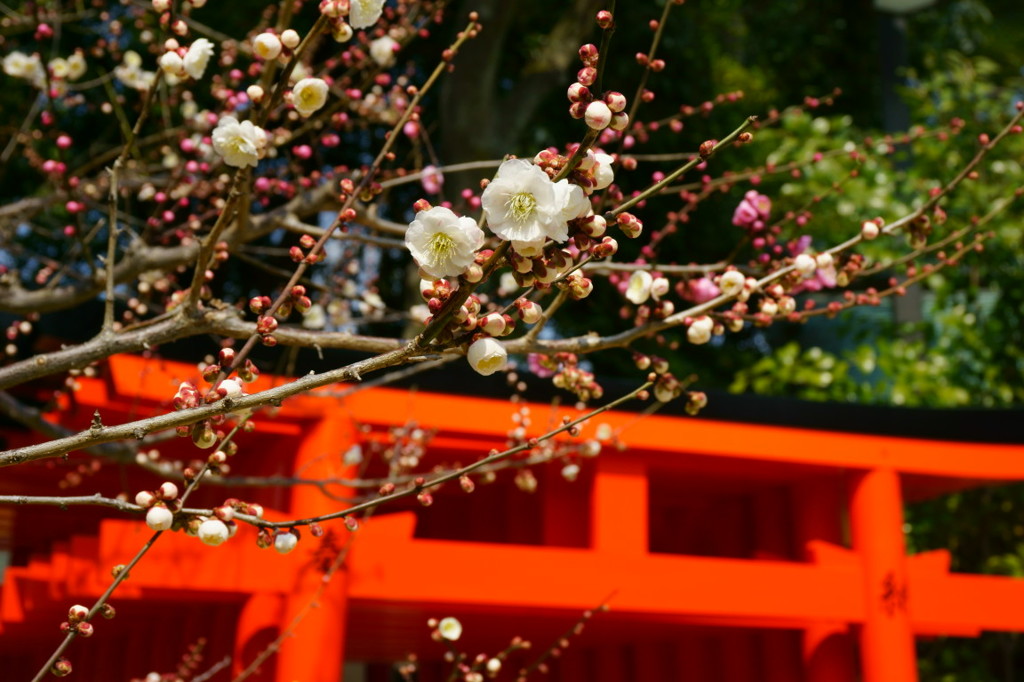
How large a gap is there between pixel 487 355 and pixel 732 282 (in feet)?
2.97

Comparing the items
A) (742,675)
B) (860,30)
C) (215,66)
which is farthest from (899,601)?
(860,30)

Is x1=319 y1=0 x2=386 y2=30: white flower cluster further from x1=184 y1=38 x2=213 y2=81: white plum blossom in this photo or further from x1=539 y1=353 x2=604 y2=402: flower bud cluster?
x1=539 y1=353 x2=604 y2=402: flower bud cluster

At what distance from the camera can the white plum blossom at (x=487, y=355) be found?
140cm

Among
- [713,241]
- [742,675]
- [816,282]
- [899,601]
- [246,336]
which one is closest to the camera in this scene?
[246,336]

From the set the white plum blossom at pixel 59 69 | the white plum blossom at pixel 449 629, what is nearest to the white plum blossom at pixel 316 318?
the white plum blossom at pixel 59 69

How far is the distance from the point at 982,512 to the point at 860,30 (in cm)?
613

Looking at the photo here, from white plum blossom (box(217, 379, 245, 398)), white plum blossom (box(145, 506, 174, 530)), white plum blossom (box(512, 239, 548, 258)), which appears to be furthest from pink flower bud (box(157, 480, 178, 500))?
white plum blossom (box(512, 239, 548, 258))

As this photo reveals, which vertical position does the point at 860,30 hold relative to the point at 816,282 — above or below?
above

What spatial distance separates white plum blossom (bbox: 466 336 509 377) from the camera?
1401 mm

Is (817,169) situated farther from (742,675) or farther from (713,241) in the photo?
(742,675)

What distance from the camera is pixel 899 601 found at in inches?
177

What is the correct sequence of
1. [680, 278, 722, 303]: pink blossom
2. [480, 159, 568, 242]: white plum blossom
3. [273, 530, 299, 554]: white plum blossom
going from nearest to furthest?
[480, 159, 568, 242]: white plum blossom < [273, 530, 299, 554]: white plum blossom < [680, 278, 722, 303]: pink blossom

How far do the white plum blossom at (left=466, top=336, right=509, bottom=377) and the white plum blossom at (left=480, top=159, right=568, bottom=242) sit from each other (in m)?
0.16

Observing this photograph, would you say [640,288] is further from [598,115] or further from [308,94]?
[598,115]
